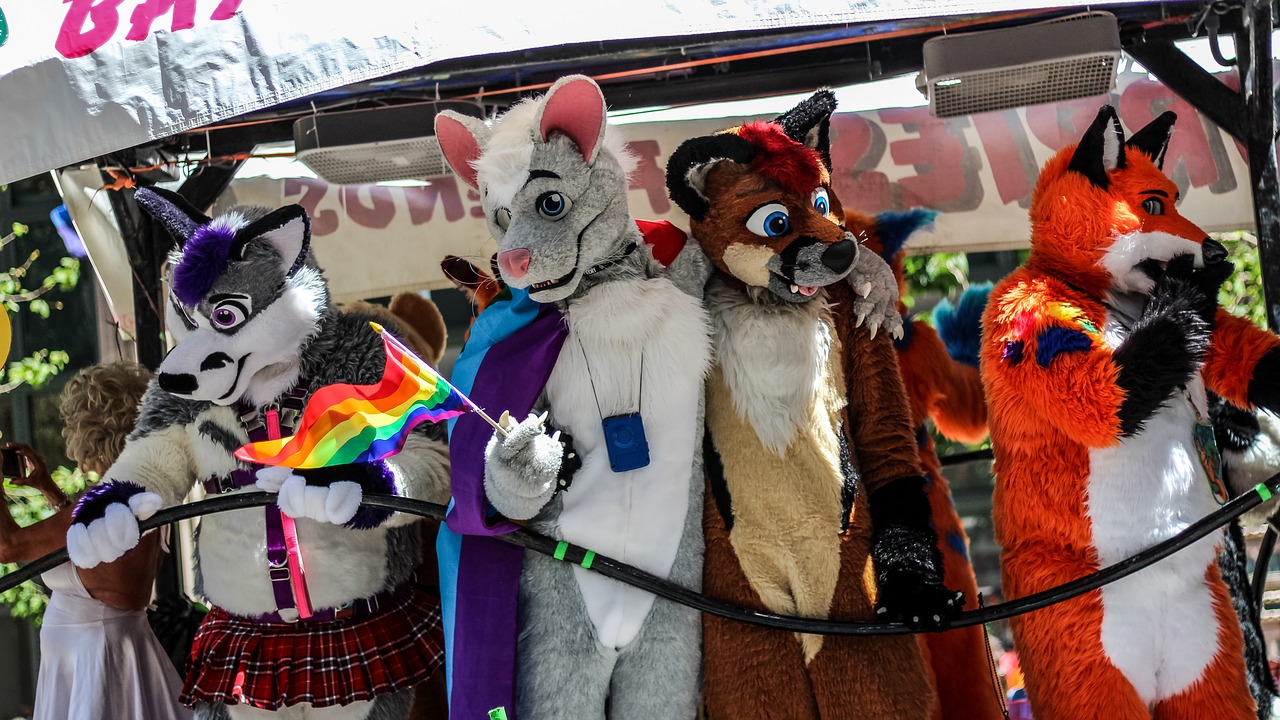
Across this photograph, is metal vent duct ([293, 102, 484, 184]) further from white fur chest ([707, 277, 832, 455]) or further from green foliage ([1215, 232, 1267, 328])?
green foliage ([1215, 232, 1267, 328])

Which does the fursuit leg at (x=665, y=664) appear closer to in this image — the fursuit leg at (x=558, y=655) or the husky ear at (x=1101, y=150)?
the fursuit leg at (x=558, y=655)

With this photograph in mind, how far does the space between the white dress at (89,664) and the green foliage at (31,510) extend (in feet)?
9.78

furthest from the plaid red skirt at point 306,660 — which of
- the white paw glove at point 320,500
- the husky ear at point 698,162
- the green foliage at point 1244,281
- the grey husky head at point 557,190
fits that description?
the green foliage at point 1244,281

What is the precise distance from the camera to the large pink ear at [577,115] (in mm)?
2564

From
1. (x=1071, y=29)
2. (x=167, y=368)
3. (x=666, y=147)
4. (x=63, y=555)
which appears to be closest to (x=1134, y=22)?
(x=1071, y=29)

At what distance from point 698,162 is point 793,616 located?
1099 millimetres

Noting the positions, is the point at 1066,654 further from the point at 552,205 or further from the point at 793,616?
the point at 552,205

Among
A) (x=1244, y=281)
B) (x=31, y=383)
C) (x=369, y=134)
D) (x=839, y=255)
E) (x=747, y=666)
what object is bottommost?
(x=1244, y=281)

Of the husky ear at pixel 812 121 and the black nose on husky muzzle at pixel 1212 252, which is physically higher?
the husky ear at pixel 812 121

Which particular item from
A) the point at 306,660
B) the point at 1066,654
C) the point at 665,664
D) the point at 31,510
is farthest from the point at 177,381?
the point at 31,510

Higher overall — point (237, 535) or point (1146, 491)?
point (237, 535)

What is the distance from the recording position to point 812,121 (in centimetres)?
276

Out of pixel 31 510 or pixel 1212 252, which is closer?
pixel 1212 252

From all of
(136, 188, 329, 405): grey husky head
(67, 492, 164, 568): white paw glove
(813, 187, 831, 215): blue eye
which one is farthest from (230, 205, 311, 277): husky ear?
(813, 187, 831, 215): blue eye
